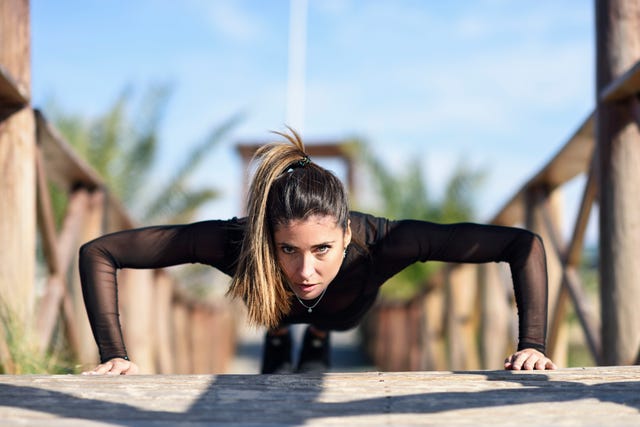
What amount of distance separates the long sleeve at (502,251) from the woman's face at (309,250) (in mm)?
292

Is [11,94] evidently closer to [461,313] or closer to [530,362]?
[530,362]

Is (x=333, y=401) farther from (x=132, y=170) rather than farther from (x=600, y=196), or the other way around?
(x=132, y=170)

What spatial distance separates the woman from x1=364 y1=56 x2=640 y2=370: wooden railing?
0.62 metres

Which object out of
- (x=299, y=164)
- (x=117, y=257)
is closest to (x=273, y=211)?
(x=299, y=164)

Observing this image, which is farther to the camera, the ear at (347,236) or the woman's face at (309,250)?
the ear at (347,236)

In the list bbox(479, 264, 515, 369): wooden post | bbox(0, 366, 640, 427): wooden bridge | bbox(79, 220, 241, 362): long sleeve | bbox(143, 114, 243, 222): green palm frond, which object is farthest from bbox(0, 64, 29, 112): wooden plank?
bbox(143, 114, 243, 222): green palm frond

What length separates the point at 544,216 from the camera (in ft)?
13.8

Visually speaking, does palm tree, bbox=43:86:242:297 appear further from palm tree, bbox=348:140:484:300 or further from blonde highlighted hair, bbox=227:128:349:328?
blonde highlighted hair, bbox=227:128:349:328

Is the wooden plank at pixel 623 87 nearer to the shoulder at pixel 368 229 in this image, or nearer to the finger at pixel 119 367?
the shoulder at pixel 368 229

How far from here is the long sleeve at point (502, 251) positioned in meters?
2.61

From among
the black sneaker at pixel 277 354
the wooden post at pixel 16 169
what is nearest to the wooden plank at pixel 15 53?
the wooden post at pixel 16 169

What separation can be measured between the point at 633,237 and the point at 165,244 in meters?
1.64

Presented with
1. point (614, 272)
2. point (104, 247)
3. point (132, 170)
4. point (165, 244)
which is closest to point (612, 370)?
A: point (614, 272)

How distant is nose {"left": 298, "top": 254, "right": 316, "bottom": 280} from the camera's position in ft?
8.34
